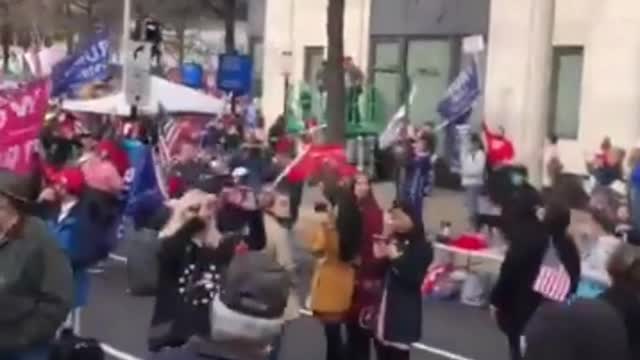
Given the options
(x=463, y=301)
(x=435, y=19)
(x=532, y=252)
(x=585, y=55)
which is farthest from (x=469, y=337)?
(x=435, y=19)

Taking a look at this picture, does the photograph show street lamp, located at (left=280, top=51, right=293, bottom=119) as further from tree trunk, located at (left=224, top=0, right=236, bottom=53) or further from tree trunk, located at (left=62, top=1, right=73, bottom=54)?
tree trunk, located at (left=62, top=1, right=73, bottom=54)

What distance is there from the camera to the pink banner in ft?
36.0

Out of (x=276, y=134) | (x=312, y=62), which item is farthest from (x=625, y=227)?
(x=312, y=62)

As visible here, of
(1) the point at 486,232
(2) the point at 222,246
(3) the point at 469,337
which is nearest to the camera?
(2) the point at 222,246

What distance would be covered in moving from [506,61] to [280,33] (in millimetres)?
10878

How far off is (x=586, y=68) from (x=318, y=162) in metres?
17.6

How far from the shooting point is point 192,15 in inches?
2010

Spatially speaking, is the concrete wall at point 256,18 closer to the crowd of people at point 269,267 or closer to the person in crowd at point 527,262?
the crowd of people at point 269,267

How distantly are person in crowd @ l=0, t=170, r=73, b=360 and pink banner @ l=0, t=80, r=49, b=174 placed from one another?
332 centimetres

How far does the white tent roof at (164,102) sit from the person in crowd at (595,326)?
919 inches

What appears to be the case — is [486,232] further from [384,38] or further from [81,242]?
[384,38]

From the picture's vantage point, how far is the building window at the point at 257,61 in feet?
140

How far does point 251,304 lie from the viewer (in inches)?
248

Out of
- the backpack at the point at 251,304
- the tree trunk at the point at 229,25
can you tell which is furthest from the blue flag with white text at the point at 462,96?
the tree trunk at the point at 229,25
